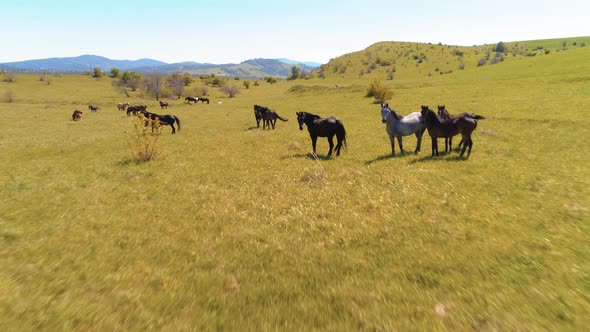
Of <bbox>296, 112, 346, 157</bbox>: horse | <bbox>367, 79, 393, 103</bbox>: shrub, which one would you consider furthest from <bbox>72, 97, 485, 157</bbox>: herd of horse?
<bbox>367, 79, 393, 103</bbox>: shrub

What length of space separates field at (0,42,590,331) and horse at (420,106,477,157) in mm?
1217

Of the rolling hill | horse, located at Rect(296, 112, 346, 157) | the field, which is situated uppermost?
the rolling hill

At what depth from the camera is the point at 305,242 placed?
7.20 m

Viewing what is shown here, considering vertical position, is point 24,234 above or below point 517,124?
below

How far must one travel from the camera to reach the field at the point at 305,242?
15.8 ft

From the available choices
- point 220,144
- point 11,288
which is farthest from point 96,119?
point 11,288

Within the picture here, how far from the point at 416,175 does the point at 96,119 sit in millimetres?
45731

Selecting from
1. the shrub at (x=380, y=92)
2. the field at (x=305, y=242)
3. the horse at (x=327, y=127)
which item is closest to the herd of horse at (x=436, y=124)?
the field at (x=305, y=242)

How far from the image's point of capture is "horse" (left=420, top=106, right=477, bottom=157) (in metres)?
13.4

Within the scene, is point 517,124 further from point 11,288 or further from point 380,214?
point 11,288

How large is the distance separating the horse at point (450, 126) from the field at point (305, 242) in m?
1.22

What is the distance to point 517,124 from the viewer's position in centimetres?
2147

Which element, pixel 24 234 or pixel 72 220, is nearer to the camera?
pixel 24 234

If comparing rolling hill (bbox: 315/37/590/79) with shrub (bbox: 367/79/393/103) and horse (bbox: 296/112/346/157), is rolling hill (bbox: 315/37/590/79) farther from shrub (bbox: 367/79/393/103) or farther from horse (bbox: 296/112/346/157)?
horse (bbox: 296/112/346/157)
